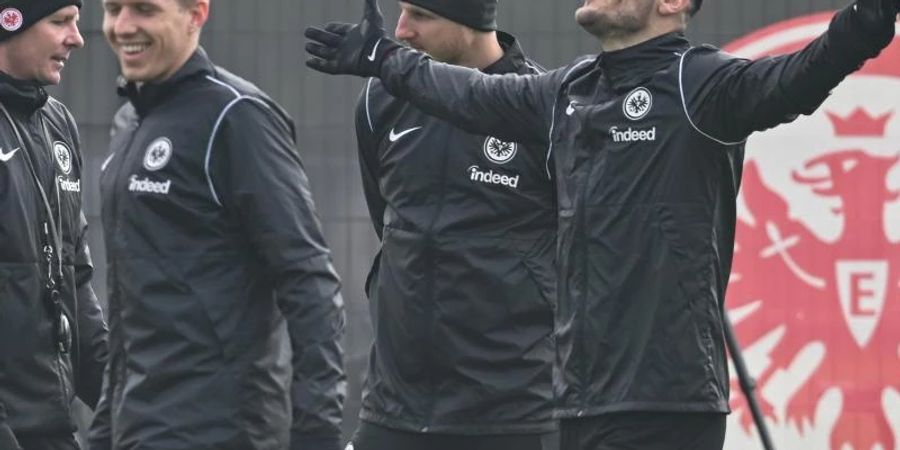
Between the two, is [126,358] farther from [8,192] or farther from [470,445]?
[470,445]

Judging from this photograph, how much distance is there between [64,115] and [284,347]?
1665 millimetres

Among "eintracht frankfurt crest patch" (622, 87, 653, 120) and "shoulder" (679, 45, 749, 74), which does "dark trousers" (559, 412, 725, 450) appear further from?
"shoulder" (679, 45, 749, 74)

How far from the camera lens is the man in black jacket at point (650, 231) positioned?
17.7 feet

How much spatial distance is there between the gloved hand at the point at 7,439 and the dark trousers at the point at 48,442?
312 millimetres

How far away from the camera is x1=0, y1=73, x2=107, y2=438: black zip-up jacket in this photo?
6.23 m

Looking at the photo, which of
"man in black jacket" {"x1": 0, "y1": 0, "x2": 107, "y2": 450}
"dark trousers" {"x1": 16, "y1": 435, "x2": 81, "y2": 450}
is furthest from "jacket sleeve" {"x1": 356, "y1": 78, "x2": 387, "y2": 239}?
"dark trousers" {"x1": 16, "y1": 435, "x2": 81, "y2": 450}

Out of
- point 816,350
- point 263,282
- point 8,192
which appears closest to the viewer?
point 263,282

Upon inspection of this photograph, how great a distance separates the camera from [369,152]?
697 centimetres

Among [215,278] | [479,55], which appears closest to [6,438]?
[215,278]

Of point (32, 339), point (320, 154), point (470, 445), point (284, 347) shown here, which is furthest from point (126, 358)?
point (320, 154)

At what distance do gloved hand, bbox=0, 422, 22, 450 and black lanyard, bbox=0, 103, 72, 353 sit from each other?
0.44 metres

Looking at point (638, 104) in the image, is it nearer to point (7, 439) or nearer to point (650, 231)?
point (650, 231)

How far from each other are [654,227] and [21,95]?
6.61 feet

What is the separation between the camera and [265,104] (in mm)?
5500
